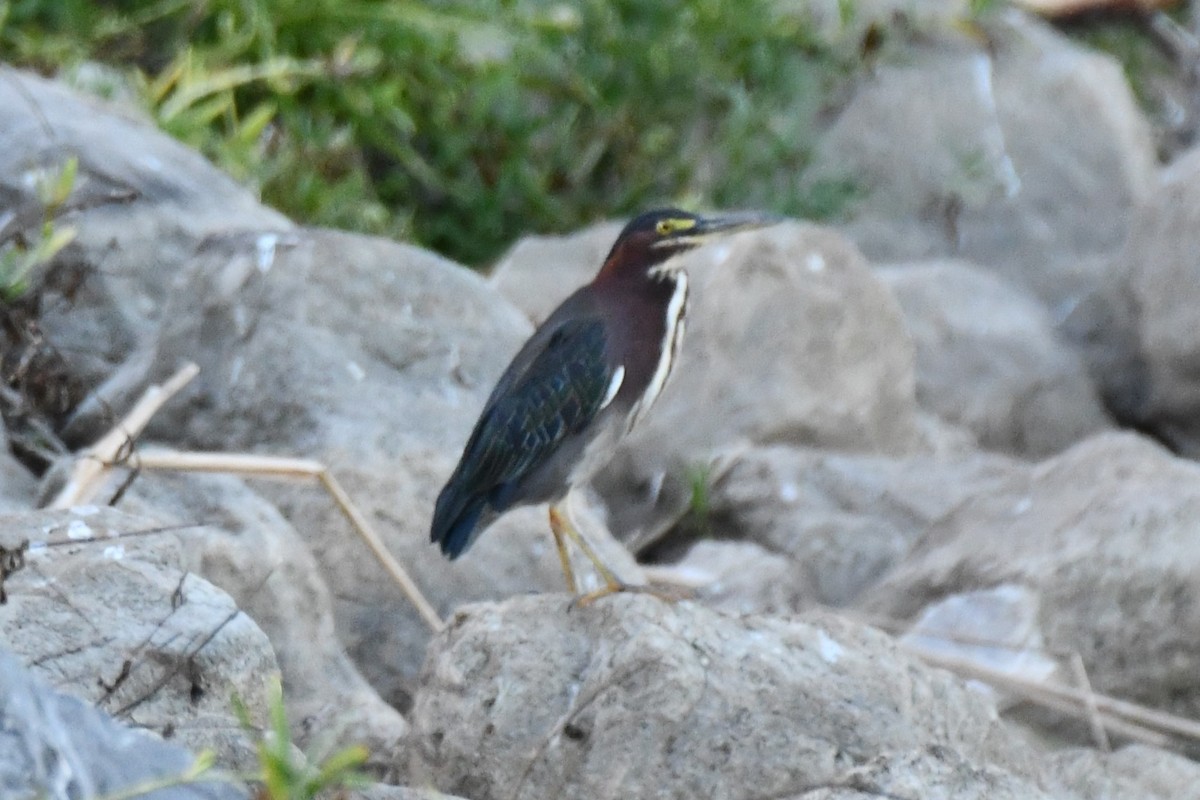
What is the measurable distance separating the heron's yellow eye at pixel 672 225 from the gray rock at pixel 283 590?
1.05 metres

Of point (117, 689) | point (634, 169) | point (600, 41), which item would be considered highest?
point (117, 689)

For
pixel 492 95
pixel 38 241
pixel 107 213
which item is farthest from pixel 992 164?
pixel 38 241

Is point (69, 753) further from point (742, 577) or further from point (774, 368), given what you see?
point (774, 368)

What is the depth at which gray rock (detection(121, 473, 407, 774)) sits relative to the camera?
13.0ft

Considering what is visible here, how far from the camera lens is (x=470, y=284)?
5527mm

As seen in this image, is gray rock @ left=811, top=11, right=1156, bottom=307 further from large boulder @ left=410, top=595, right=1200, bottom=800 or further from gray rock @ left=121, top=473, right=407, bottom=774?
large boulder @ left=410, top=595, right=1200, bottom=800

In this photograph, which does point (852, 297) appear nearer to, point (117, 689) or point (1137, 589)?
point (1137, 589)

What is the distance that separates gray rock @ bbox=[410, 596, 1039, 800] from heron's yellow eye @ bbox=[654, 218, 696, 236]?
1.06 metres

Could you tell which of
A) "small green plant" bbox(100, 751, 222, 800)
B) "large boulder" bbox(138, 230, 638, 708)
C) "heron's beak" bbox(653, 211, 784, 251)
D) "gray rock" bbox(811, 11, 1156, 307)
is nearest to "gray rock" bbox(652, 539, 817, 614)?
"large boulder" bbox(138, 230, 638, 708)

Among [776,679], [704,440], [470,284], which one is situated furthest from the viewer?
[704,440]

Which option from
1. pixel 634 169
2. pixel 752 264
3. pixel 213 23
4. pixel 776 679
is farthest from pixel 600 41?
pixel 776 679

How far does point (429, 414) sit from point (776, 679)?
6.21 feet

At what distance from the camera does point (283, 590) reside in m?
4.27

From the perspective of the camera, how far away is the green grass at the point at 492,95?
25.6 ft
